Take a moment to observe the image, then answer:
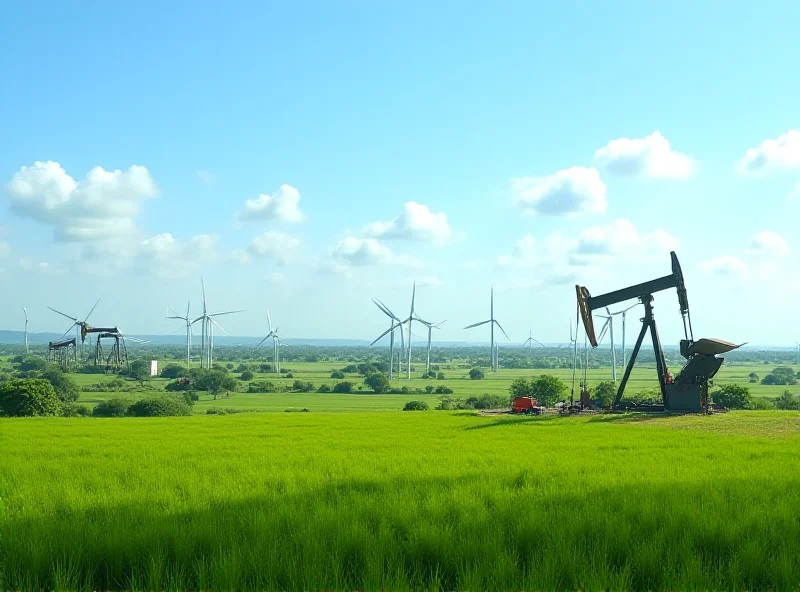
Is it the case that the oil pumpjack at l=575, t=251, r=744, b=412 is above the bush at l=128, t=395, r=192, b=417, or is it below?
above

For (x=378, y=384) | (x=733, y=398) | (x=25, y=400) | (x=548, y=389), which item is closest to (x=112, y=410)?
(x=25, y=400)

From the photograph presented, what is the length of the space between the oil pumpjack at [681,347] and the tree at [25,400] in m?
33.5

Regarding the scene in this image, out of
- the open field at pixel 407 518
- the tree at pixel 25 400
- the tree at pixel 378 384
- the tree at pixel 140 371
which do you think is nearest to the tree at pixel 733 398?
the open field at pixel 407 518

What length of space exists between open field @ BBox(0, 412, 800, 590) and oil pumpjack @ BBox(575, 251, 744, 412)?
1074cm

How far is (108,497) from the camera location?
12391 mm

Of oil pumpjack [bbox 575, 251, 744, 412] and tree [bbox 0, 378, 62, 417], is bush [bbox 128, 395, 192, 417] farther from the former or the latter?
oil pumpjack [bbox 575, 251, 744, 412]

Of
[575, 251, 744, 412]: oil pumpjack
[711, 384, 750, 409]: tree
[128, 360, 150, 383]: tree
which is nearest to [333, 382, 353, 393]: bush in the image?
[128, 360, 150, 383]: tree

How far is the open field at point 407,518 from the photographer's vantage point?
8117mm

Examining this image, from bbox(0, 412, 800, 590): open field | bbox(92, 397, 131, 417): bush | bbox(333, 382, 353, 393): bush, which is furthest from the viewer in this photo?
bbox(333, 382, 353, 393): bush

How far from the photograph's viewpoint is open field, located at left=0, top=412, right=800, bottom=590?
812 centimetres

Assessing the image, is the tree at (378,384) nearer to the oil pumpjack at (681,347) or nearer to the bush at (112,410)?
the bush at (112,410)

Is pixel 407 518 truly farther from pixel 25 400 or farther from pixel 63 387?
pixel 63 387

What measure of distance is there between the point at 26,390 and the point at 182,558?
40984 mm

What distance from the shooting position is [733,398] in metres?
41.3
